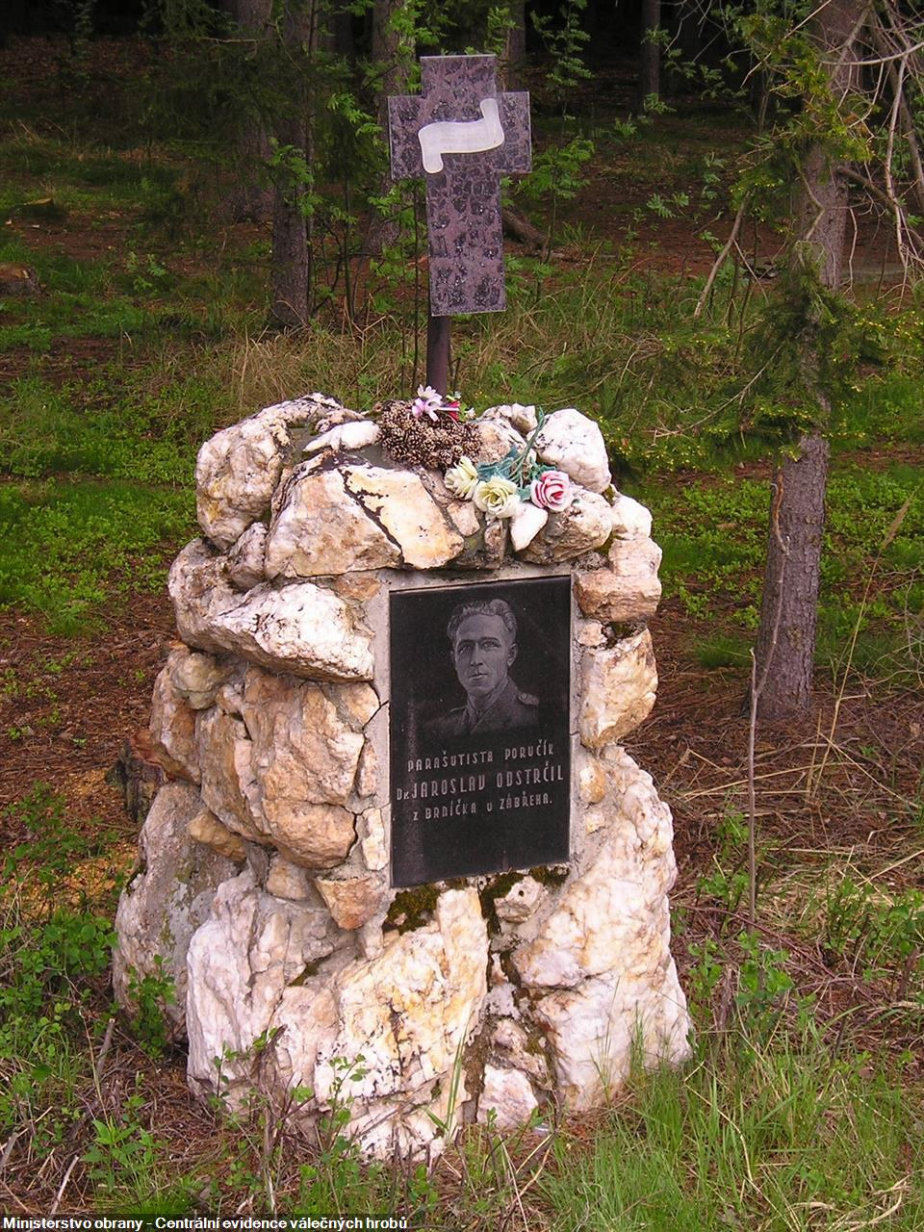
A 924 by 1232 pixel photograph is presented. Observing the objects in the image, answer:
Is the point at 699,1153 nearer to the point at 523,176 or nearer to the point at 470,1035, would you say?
the point at 470,1035

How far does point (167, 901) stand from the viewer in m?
4.06

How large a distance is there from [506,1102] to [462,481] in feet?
5.26

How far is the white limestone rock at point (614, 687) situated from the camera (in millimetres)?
3770

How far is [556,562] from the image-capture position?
145 inches

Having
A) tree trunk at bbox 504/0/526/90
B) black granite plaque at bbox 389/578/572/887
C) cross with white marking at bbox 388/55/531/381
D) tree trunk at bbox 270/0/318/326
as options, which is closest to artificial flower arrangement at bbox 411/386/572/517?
black granite plaque at bbox 389/578/572/887

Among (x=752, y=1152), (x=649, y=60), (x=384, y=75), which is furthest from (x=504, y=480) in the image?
(x=649, y=60)

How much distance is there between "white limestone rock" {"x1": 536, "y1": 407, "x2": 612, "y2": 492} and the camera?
12.4ft

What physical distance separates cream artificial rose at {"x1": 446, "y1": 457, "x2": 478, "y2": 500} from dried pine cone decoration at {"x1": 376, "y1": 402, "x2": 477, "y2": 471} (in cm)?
6

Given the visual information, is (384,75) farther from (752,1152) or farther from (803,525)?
(752,1152)

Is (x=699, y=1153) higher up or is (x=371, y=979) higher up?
(x=371, y=979)

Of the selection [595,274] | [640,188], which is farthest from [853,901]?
[640,188]

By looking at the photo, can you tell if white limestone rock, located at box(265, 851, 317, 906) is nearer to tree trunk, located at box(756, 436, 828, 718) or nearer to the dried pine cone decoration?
the dried pine cone decoration

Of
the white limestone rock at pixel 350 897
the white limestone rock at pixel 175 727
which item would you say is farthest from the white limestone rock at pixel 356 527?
the white limestone rock at pixel 350 897

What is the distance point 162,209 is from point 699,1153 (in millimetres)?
8044
